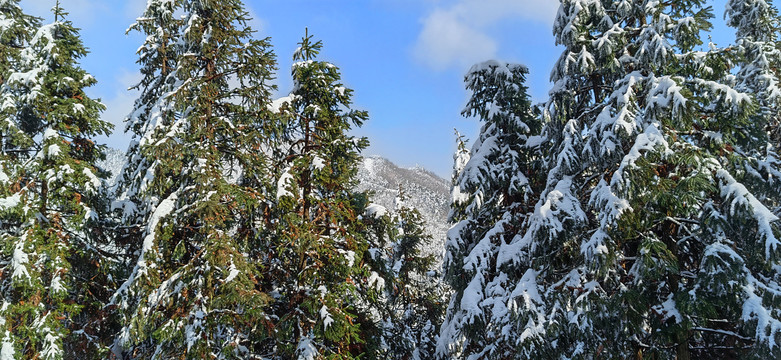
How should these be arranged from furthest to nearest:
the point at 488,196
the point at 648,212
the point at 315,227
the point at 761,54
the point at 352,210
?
the point at 761,54, the point at 488,196, the point at 352,210, the point at 315,227, the point at 648,212

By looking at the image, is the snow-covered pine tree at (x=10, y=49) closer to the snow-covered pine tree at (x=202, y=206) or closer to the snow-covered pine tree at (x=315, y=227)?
the snow-covered pine tree at (x=202, y=206)

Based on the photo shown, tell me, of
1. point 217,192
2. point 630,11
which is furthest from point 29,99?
point 630,11

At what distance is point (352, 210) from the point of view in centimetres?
1148

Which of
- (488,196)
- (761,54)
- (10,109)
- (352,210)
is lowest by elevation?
(352,210)

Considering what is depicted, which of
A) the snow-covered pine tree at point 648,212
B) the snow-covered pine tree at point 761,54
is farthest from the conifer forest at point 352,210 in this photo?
the snow-covered pine tree at point 761,54

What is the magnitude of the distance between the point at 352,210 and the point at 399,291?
3.39 meters

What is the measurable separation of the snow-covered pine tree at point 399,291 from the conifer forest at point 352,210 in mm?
178

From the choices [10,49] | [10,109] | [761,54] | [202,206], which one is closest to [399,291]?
[202,206]

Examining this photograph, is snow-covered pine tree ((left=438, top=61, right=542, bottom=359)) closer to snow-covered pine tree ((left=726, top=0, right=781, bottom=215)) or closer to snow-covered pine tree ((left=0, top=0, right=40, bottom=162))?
snow-covered pine tree ((left=726, top=0, right=781, bottom=215))

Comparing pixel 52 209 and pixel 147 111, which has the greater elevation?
pixel 147 111

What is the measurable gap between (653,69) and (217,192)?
9.48 meters

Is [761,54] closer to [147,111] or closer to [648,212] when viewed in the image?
[648,212]

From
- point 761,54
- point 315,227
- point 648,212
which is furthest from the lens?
point 761,54

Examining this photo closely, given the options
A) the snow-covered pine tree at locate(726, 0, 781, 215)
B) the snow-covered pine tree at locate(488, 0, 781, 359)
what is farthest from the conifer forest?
the snow-covered pine tree at locate(726, 0, 781, 215)
